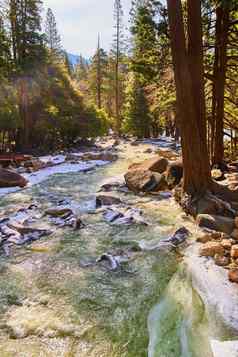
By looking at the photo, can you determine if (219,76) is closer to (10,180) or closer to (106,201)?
(106,201)

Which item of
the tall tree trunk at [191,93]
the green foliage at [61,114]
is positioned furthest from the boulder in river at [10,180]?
the green foliage at [61,114]

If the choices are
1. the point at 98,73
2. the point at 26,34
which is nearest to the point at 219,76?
the point at 26,34

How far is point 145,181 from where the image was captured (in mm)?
7574

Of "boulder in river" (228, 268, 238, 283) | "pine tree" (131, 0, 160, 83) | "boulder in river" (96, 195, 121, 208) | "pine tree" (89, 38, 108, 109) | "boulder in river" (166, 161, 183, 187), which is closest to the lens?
"boulder in river" (228, 268, 238, 283)

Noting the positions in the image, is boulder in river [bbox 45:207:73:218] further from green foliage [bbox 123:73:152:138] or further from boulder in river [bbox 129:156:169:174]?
green foliage [bbox 123:73:152:138]

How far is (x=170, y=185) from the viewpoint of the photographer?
A: 7621mm

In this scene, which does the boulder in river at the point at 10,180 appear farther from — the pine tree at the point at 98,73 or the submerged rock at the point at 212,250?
the pine tree at the point at 98,73

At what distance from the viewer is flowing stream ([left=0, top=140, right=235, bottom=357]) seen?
2.52 m

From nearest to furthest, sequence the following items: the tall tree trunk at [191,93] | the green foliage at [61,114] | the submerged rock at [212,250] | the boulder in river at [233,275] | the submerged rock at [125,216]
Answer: the boulder in river at [233,275], the submerged rock at [212,250], the submerged rock at [125,216], the tall tree trunk at [191,93], the green foliage at [61,114]

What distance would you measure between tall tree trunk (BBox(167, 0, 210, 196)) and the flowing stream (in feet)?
4.68

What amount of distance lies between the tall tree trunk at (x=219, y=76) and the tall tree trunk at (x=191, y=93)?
151 centimetres

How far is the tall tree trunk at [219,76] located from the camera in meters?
7.45

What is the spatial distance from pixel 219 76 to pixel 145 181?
3.33 m

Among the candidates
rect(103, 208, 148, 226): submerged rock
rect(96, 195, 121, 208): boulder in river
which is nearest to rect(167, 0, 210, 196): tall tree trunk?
rect(103, 208, 148, 226): submerged rock
